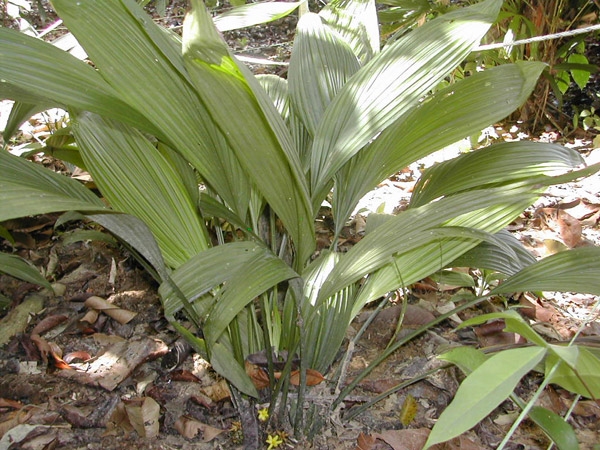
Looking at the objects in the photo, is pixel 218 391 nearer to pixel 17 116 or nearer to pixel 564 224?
pixel 17 116

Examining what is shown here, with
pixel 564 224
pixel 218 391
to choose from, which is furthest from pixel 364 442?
pixel 564 224

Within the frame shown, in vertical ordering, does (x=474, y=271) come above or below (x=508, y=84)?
below

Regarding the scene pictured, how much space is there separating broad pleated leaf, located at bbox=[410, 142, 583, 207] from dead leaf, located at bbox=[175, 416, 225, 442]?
0.57m

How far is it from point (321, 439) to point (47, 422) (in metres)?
0.51

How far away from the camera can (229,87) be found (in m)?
0.67

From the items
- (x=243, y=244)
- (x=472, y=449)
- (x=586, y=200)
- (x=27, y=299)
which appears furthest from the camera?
(x=586, y=200)

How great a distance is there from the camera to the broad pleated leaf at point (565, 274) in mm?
826

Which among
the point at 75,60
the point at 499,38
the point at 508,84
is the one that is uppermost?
the point at 75,60

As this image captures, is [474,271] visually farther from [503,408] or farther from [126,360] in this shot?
[126,360]

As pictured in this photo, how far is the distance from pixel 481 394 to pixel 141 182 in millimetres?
667

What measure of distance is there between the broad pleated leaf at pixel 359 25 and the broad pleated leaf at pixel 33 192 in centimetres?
69

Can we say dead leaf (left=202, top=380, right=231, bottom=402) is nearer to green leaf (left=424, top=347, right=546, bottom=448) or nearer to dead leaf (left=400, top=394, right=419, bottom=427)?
dead leaf (left=400, top=394, right=419, bottom=427)

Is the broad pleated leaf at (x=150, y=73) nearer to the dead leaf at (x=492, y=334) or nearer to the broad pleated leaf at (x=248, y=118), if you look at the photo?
the broad pleated leaf at (x=248, y=118)

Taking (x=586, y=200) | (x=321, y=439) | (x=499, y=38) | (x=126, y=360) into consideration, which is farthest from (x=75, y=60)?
(x=499, y=38)
